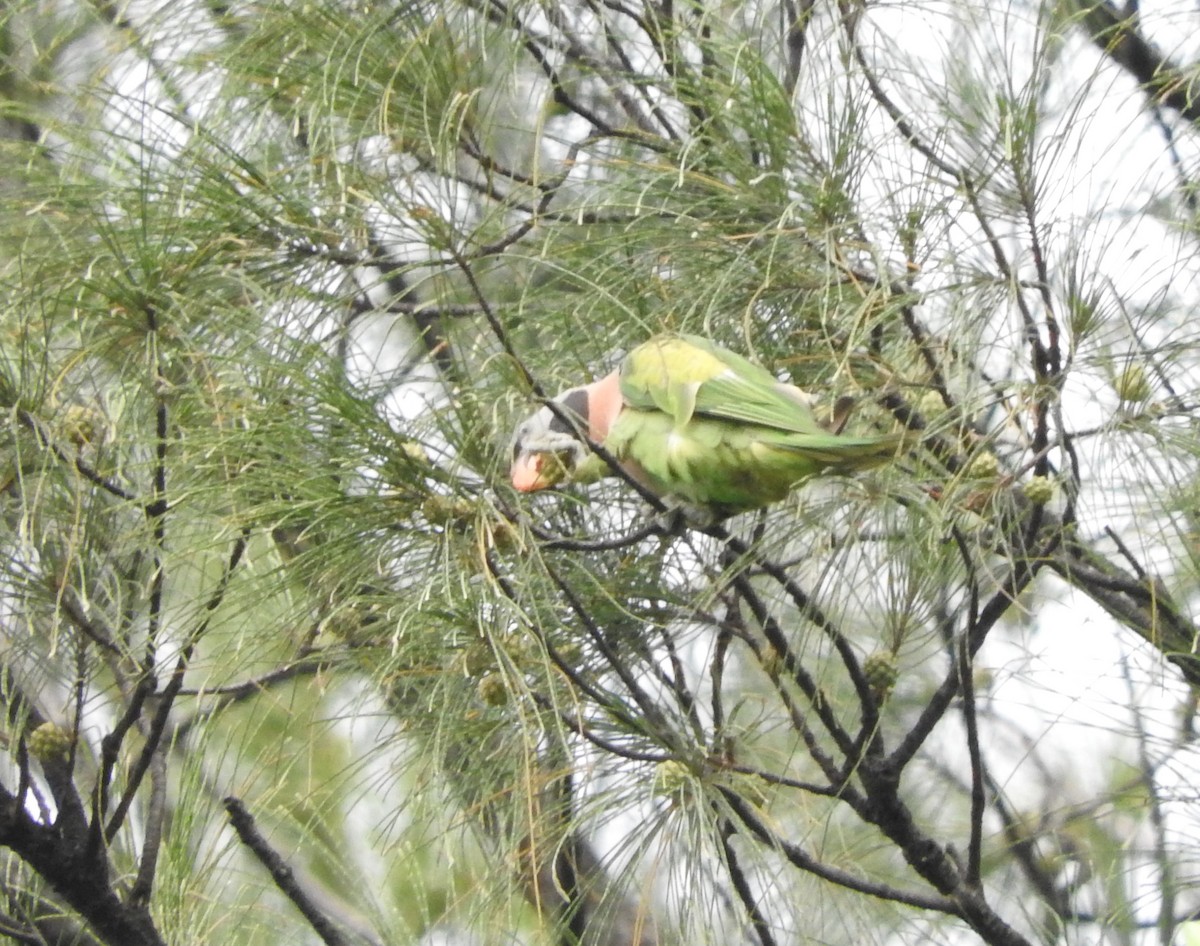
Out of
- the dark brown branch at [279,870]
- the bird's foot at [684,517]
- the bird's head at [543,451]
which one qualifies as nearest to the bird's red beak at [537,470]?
the bird's head at [543,451]

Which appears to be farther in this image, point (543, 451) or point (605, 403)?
point (605, 403)

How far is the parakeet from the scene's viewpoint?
1.65 meters

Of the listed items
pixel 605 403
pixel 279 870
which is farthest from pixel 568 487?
pixel 279 870

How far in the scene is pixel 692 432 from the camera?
1.78 m

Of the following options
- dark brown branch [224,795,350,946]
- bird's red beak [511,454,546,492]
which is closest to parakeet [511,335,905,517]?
bird's red beak [511,454,546,492]

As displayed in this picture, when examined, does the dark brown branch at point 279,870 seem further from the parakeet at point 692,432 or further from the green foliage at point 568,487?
the parakeet at point 692,432

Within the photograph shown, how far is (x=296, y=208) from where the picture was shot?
1.80 meters

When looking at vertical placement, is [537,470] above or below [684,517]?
above

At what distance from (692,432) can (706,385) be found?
0.07 meters

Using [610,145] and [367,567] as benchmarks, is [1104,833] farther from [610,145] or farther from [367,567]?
[367,567]

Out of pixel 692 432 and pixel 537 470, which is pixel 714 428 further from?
pixel 537 470

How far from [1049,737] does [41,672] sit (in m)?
2.25

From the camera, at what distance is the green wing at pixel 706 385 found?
5.52ft

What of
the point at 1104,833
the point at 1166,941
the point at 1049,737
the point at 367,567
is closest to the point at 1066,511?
the point at 367,567
